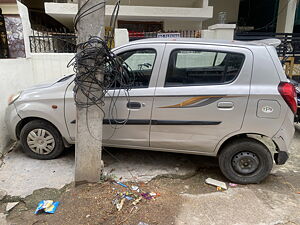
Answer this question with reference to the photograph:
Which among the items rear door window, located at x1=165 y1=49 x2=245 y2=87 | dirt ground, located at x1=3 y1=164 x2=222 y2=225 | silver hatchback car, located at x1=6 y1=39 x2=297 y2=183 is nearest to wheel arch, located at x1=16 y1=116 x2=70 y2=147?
silver hatchback car, located at x1=6 y1=39 x2=297 y2=183

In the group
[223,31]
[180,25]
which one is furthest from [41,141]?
[180,25]

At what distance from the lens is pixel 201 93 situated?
294 centimetres

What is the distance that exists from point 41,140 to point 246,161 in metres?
3.06

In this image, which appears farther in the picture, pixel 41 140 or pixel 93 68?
pixel 41 140

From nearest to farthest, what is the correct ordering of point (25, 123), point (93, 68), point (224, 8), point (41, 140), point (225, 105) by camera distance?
point (93, 68), point (225, 105), point (41, 140), point (25, 123), point (224, 8)

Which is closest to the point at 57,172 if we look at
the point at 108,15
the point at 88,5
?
the point at 88,5

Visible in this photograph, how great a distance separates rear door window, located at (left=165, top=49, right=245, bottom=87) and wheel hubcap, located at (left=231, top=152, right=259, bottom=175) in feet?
3.37

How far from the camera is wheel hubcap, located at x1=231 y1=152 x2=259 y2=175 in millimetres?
3105

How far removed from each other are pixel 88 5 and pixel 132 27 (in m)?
7.89

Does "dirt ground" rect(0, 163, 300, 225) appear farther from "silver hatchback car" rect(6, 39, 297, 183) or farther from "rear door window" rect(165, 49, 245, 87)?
"rear door window" rect(165, 49, 245, 87)

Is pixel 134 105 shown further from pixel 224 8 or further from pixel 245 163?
pixel 224 8

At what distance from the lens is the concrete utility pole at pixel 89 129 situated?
8.18ft

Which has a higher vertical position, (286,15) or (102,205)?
(286,15)

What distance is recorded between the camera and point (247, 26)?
1364 cm
